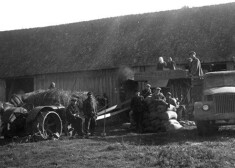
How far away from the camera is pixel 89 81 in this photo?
23281 mm

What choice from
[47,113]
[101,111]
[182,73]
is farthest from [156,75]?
[47,113]

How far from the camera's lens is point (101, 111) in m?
18.8

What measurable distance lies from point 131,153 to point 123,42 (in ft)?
49.1

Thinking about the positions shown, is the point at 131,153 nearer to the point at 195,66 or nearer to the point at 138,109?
the point at 138,109

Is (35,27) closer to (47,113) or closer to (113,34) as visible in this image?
(113,34)

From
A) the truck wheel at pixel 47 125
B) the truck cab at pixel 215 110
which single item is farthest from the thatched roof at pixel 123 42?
the truck wheel at pixel 47 125

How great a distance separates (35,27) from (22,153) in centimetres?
2024

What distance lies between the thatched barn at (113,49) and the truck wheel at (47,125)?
794 cm

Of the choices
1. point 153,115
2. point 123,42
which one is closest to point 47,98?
point 153,115

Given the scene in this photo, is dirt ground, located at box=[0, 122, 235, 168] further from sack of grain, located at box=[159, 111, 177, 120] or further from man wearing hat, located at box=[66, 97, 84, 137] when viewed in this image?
man wearing hat, located at box=[66, 97, 84, 137]

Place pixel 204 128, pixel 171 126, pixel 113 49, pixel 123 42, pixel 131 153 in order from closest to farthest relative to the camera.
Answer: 1. pixel 131 153
2. pixel 204 128
3. pixel 171 126
4. pixel 113 49
5. pixel 123 42

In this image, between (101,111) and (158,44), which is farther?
(158,44)

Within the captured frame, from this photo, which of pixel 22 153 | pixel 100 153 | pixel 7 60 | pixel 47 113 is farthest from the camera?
pixel 7 60

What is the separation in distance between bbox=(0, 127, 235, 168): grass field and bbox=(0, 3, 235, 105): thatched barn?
9.16 m
